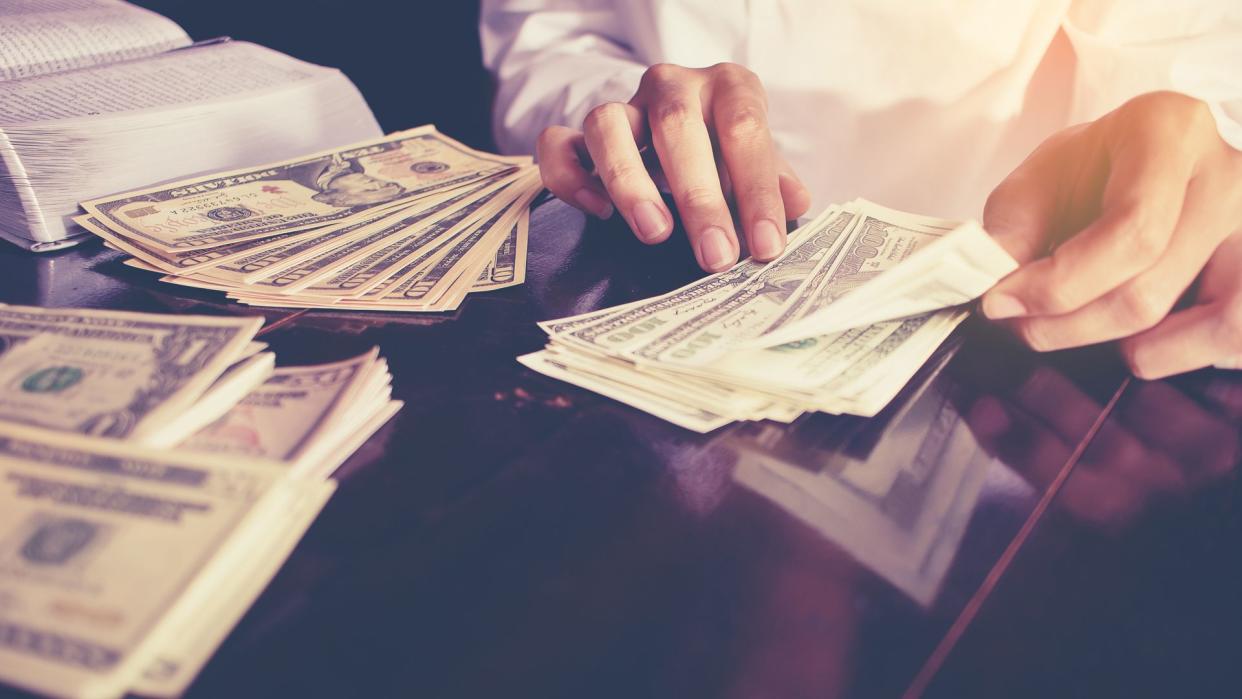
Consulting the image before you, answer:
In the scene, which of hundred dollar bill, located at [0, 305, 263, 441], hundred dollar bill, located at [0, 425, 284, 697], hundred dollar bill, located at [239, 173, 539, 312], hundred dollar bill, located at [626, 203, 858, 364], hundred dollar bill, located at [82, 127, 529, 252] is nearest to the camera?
hundred dollar bill, located at [0, 425, 284, 697]

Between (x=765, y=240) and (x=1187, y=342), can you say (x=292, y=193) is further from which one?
(x=1187, y=342)

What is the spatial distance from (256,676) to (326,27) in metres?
2.16

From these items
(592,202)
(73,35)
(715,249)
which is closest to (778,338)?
(715,249)

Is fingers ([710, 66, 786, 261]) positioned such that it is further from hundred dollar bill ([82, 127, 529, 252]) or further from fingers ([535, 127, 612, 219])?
hundred dollar bill ([82, 127, 529, 252])

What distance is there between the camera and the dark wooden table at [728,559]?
0.37m

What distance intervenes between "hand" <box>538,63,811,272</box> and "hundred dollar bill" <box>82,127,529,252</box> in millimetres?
209

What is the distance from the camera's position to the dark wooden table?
14.5 inches

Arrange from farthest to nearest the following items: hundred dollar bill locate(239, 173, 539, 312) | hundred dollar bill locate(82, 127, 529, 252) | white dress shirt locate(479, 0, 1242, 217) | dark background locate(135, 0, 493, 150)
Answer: dark background locate(135, 0, 493, 150) < white dress shirt locate(479, 0, 1242, 217) < hundred dollar bill locate(82, 127, 529, 252) < hundred dollar bill locate(239, 173, 539, 312)

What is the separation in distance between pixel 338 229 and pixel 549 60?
681mm

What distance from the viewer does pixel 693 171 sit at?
0.82m

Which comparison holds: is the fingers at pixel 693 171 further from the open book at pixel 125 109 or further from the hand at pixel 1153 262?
the open book at pixel 125 109

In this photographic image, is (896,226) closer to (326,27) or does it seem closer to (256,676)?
(256,676)

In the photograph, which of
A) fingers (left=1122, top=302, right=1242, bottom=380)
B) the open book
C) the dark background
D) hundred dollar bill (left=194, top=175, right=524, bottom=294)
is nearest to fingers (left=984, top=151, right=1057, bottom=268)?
fingers (left=1122, top=302, right=1242, bottom=380)

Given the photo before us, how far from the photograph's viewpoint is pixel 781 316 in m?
0.68
